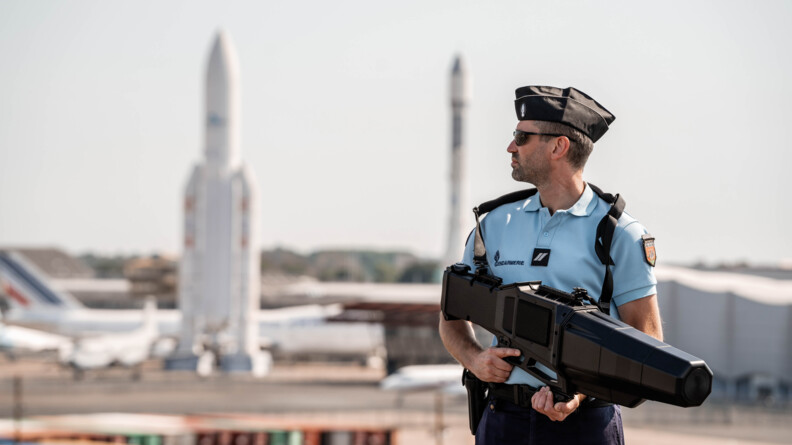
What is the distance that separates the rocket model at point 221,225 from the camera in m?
52.5

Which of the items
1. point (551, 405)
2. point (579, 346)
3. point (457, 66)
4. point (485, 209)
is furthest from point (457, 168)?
point (579, 346)

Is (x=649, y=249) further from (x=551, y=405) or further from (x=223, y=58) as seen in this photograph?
(x=223, y=58)

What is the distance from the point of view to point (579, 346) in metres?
3.57

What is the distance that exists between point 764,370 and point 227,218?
29960 millimetres

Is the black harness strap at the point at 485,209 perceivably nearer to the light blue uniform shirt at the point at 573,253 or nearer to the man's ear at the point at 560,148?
the light blue uniform shirt at the point at 573,253

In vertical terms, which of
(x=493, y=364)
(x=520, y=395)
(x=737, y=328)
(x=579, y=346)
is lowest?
(x=737, y=328)

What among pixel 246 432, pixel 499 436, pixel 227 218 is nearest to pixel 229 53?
pixel 227 218

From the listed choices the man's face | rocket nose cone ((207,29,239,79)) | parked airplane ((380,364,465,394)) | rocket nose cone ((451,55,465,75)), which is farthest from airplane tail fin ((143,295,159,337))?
the man's face

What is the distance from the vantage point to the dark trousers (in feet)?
13.5

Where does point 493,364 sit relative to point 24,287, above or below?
above

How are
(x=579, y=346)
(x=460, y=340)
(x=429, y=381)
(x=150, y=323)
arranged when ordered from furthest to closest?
(x=150, y=323) → (x=429, y=381) → (x=460, y=340) → (x=579, y=346)

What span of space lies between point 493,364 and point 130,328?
64.5 metres

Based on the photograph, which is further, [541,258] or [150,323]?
[150,323]

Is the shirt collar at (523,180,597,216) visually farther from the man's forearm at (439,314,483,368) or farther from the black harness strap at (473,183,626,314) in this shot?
the man's forearm at (439,314,483,368)
